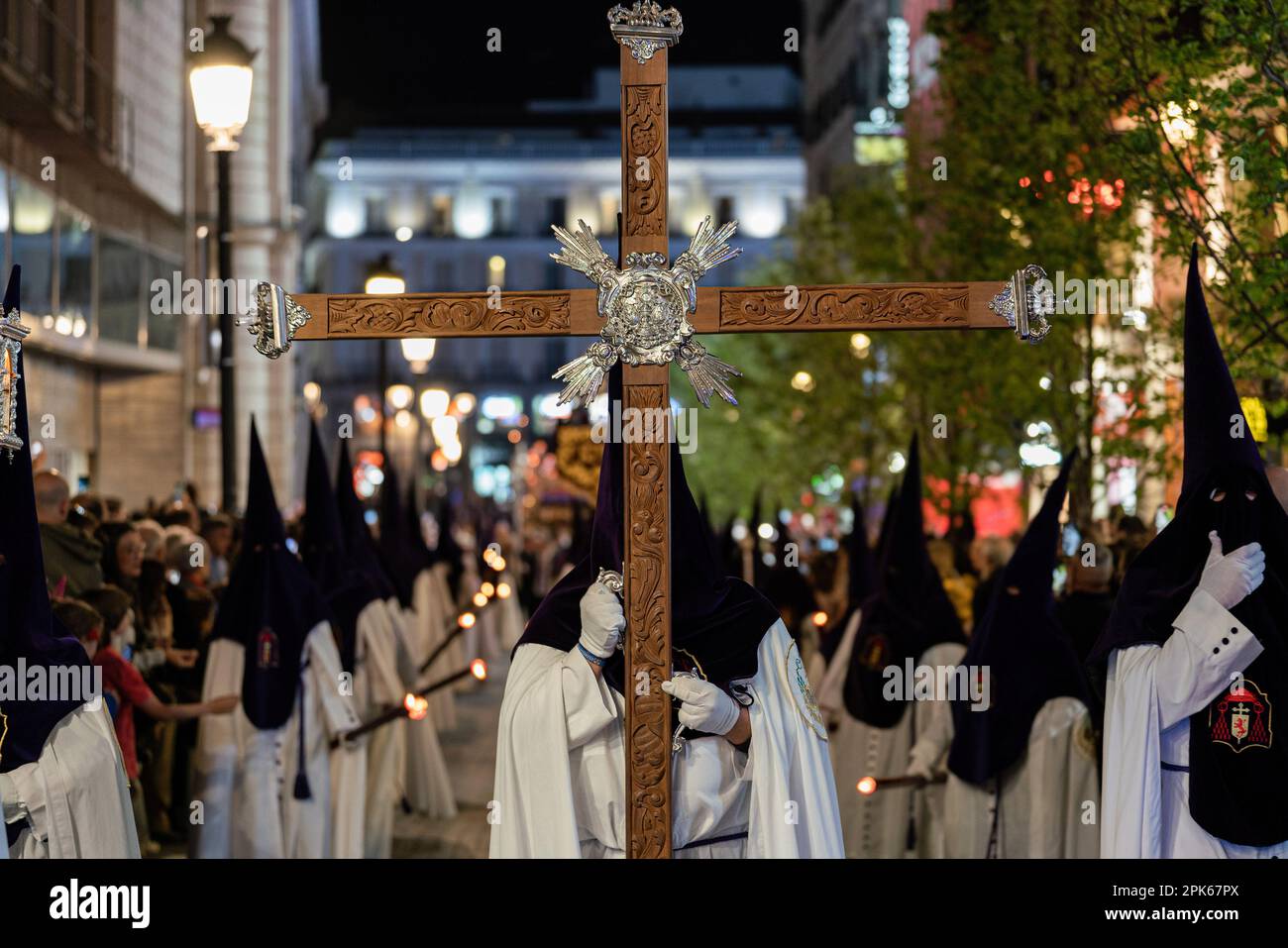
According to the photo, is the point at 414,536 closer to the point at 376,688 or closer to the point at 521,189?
the point at 376,688

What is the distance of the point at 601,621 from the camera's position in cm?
572

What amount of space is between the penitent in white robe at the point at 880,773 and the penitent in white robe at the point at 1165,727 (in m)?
3.97

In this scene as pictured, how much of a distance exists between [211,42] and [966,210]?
6841 mm

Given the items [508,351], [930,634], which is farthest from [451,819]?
[508,351]

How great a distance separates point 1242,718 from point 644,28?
281 cm

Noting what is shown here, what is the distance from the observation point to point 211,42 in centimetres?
1265

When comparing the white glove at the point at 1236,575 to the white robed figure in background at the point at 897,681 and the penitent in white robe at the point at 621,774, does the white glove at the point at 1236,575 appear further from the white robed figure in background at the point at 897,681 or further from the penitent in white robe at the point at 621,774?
the white robed figure in background at the point at 897,681

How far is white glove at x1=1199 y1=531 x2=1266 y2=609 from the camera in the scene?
19.7 feet

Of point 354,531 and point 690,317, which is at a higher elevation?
point 690,317

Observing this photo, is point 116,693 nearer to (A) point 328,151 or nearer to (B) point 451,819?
(B) point 451,819

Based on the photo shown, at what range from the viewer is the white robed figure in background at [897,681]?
10.5 meters

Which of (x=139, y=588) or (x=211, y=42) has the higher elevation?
(x=211, y=42)

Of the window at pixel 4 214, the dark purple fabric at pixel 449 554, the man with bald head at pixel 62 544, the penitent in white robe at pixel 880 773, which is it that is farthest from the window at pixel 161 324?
the man with bald head at pixel 62 544

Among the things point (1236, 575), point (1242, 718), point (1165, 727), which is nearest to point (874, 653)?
point (1165, 727)
